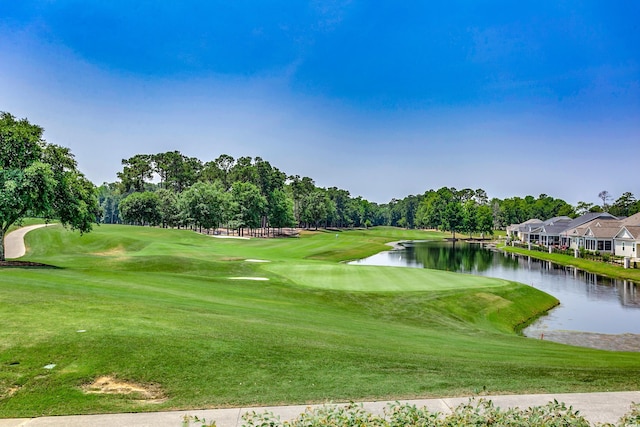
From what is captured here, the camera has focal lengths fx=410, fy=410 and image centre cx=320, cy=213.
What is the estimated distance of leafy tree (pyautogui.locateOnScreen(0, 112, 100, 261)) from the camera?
23.6 m

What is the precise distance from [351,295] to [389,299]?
7.59 ft

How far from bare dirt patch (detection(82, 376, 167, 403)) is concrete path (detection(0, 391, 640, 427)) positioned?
2.48 ft

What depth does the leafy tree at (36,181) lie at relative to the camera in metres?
23.6

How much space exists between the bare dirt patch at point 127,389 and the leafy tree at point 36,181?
20.1 meters

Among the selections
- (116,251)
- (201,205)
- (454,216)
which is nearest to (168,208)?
(201,205)

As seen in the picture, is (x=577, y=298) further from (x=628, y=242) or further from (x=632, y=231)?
(x=632, y=231)

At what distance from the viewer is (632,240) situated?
64.6 m

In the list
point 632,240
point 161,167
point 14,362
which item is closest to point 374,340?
point 14,362

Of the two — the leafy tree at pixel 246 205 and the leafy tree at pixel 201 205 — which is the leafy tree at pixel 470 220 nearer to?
the leafy tree at pixel 246 205

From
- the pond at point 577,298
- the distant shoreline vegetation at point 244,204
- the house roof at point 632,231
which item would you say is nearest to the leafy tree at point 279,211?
the distant shoreline vegetation at point 244,204

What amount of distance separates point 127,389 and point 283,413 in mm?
3220

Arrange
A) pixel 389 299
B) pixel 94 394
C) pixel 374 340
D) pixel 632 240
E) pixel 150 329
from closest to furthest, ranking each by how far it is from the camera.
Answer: pixel 94 394
pixel 150 329
pixel 374 340
pixel 389 299
pixel 632 240

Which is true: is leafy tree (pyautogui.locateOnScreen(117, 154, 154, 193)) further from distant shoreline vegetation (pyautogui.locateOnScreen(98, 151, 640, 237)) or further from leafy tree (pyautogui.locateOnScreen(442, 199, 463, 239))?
leafy tree (pyautogui.locateOnScreen(442, 199, 463, 239))

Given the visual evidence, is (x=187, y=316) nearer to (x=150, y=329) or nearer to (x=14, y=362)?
(x=150, y=329)
